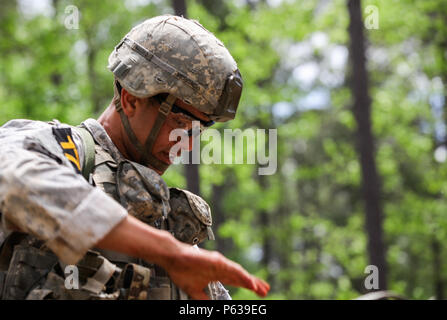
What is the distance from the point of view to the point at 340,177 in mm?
19469

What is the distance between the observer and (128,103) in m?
2.51

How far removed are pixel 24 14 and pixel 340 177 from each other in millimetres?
12631

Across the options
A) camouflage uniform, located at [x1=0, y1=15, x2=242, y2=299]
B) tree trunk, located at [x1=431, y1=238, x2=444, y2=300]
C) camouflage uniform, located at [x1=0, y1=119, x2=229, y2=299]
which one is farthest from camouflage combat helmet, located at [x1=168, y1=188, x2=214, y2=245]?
tree trunk, located at [x1=431, y1=238, x2=444, y2=300]

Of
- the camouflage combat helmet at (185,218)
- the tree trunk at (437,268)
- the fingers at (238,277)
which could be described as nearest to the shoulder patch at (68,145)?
the camouflage combat helmet at (185,218)

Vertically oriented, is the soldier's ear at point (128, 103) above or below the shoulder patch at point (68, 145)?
above

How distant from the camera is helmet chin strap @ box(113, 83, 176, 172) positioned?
2.46 metres

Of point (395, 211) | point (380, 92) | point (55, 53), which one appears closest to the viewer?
point (55, 53)

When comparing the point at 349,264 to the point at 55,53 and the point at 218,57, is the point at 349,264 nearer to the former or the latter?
the point at 55,53

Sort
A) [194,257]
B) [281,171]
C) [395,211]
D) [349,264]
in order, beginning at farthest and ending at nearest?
1. [281,171]
2. [349,264]
3. [395,211]
4. [194,257]

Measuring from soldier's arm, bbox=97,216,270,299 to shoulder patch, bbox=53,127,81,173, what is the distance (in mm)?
449

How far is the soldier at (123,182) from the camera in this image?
1604 millimetres

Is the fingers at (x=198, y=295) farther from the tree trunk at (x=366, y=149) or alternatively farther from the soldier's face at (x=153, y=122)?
the tree trunk at (x=366, y=149)
